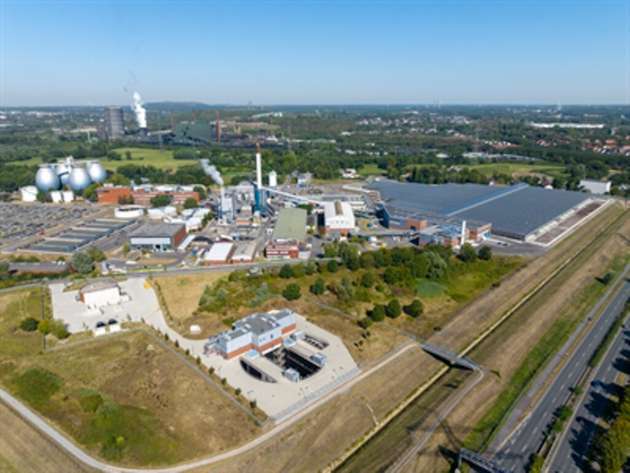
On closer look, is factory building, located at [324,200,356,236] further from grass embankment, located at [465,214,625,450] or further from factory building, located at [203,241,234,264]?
grass embankment, located at [465,214,625,450]

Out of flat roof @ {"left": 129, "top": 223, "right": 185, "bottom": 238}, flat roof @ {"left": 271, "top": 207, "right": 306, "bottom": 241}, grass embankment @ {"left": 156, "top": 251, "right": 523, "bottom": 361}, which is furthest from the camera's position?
flat roof @ {"left": 271, "top": 207, "right": 306, "bottom": 241}

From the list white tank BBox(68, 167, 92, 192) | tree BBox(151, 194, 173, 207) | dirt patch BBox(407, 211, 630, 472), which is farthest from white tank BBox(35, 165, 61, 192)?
dirt patch BBox(407, 211, 630, 472)

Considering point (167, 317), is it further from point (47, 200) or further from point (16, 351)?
point (47, 200)

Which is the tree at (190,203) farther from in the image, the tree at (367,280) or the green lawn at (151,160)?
the tree at (367,280)

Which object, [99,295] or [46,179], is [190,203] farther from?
[99,295]

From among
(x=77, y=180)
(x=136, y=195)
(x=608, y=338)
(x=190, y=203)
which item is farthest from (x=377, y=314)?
(x=77, y=180)

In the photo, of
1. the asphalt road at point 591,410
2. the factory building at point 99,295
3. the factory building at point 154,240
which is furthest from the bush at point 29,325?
the asphalt road at point 591,410

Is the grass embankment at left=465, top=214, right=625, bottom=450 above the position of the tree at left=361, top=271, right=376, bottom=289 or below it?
below
